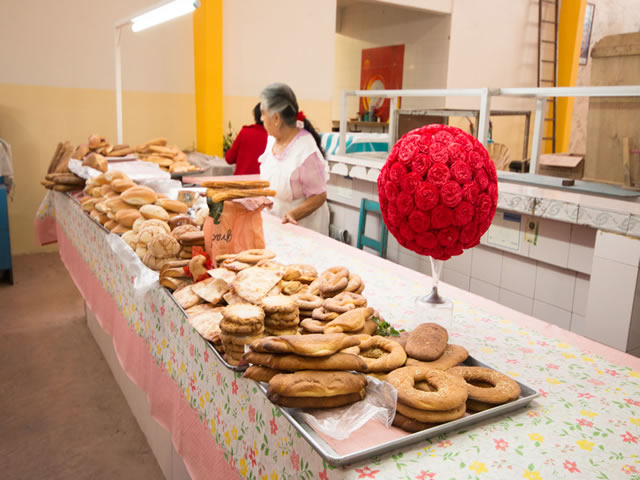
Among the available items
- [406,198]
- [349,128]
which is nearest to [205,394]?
[406,198]

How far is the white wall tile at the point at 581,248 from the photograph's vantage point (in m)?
2.76

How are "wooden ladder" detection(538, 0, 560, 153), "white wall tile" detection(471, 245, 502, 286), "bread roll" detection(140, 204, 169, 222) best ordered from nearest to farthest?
1. "bread roll" detection(140, 204, 169, 222)
2. "white wall tile" detection(471, 245, 502, 286)
3. "wooden ladder" detection(538, 0, 560, 153)

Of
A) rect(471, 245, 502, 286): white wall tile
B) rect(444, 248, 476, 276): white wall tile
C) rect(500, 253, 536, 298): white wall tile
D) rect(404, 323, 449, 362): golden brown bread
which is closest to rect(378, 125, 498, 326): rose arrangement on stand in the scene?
rect(404, 323, 449, 362): golden brown bread

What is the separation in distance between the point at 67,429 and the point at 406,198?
8.47 ft

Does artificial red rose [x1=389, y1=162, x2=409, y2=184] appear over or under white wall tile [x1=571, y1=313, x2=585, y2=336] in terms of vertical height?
over

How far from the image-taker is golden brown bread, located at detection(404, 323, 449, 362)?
4.02 ft

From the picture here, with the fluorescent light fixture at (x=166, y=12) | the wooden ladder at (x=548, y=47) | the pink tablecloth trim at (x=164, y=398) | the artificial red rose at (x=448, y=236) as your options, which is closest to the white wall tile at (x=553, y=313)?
the artificial red rose at (x=448, y=236)

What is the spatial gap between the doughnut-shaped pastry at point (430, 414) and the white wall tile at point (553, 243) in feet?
7.10

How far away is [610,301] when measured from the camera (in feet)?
8.54

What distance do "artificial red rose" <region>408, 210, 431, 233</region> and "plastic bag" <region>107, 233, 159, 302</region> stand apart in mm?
1058

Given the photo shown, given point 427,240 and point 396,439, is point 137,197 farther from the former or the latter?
point 396,439

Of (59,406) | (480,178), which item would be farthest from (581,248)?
(59,406)

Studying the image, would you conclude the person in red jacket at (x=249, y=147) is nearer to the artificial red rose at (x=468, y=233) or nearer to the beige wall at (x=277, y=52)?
the beige wall at (x=277, y=52)

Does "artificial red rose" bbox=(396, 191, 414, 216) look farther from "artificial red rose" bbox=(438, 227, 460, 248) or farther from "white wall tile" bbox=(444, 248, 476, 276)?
"white wall tile" bbox=(444, 248, 476, 276)
